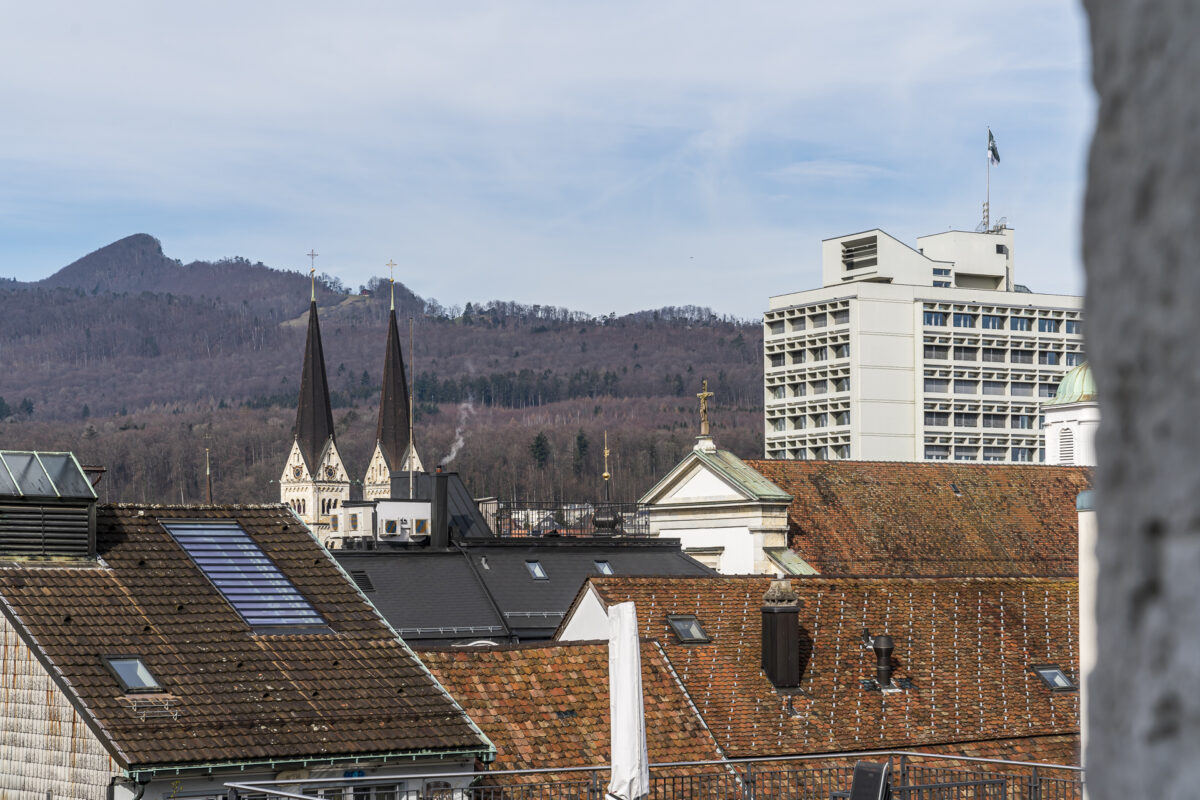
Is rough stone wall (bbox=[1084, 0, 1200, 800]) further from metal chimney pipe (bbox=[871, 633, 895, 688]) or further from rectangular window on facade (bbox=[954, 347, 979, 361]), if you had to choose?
rectangular window on facade (bbox=[954, 347, 979, 361])

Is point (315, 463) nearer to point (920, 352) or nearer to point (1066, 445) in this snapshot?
point (920, 352)

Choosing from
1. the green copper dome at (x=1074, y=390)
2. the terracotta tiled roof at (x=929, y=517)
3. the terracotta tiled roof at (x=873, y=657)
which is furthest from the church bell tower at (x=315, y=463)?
the terracotta tiled roof at (x=873, y=657)

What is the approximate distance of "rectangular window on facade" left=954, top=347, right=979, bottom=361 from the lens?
158m

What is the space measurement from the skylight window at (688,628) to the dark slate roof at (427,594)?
1199 centimetres

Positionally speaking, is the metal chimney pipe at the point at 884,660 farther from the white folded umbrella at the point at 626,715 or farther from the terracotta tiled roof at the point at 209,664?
the white folded umbrella at the point at 626,715

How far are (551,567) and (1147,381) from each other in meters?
49.0

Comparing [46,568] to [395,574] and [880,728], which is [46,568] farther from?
[395,574]

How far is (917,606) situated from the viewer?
115 feet

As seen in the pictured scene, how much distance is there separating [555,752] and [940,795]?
21.9ft

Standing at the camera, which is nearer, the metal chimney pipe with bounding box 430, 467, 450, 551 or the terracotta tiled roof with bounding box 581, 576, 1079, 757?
the terracotta tiled roof with bounding box 581, 576, 1079, 757

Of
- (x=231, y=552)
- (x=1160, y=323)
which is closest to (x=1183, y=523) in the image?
(x=1160, y=323)

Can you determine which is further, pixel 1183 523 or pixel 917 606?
pixel 917 606

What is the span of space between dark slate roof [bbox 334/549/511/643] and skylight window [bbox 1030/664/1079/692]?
52.3 feet

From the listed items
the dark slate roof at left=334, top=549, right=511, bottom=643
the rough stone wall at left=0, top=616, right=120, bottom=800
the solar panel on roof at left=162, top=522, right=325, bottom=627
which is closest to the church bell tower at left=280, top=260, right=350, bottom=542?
the dark slate roof at left=334, top=549, right=511, bottom=643
